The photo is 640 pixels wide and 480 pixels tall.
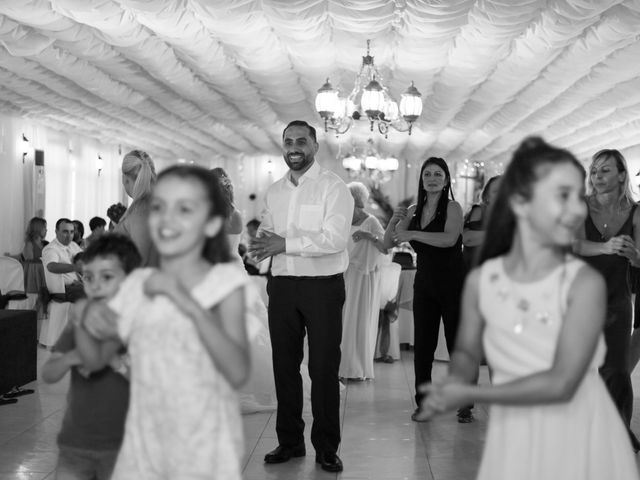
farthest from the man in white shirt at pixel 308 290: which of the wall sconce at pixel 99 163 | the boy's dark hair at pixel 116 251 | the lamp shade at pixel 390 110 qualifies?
the wall sconce at pixel 99 163

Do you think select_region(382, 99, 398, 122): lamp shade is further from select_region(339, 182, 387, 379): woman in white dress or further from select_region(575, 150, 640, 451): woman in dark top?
select_region(575, 150, 640, 451): woman in dark top

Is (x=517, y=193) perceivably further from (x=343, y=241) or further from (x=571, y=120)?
(x=571, y=120)

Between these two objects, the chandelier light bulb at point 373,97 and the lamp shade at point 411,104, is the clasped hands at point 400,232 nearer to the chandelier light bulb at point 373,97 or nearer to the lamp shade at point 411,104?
the chandelier light bulb at point 373,97

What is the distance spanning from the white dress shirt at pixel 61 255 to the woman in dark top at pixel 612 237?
6005 mm

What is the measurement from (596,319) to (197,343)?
85cm

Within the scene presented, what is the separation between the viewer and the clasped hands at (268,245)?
4289 millimetres

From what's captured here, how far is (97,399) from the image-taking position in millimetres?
2520

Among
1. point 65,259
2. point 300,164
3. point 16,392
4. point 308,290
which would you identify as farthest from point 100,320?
point 65,259

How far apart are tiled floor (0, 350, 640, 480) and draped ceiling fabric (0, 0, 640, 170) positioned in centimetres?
279

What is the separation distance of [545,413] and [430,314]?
145 inches

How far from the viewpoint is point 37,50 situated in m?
7.92

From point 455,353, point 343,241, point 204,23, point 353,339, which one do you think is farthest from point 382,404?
point 455,353

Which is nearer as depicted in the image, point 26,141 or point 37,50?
point 37,50

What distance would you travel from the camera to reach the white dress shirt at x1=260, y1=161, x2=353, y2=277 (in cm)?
440
